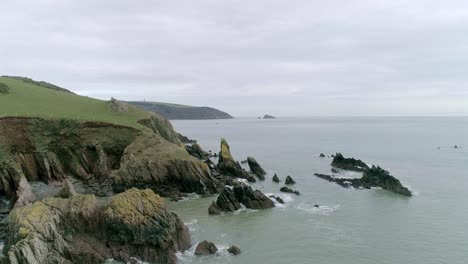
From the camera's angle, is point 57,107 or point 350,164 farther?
point 350,164

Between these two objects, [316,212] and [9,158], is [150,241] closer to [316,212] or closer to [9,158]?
[316,212]

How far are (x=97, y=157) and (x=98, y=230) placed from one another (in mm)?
21373

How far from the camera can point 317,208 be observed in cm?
4038

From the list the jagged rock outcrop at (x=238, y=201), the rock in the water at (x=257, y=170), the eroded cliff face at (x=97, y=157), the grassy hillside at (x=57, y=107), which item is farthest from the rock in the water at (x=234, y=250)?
the rock in the water at (x=257, y=170)

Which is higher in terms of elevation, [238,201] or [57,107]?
[57,107]

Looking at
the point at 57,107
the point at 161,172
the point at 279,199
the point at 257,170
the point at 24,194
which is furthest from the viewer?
the point at 257,170

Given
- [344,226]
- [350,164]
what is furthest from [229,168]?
[344,226]

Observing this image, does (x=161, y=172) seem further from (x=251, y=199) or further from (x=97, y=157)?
(x=251, y=199)

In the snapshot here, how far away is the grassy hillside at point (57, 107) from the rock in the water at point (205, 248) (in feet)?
87.4

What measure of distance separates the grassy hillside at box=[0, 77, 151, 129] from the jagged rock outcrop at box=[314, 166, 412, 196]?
1093 inches

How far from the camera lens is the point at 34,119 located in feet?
152

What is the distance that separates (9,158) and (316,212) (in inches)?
1235

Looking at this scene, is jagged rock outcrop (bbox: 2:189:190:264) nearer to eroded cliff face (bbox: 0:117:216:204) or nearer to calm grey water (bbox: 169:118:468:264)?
calm grey water (bbox: 169:118:468:264)

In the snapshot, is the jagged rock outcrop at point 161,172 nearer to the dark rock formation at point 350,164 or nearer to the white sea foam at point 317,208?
the white sea foam at point 317,208
